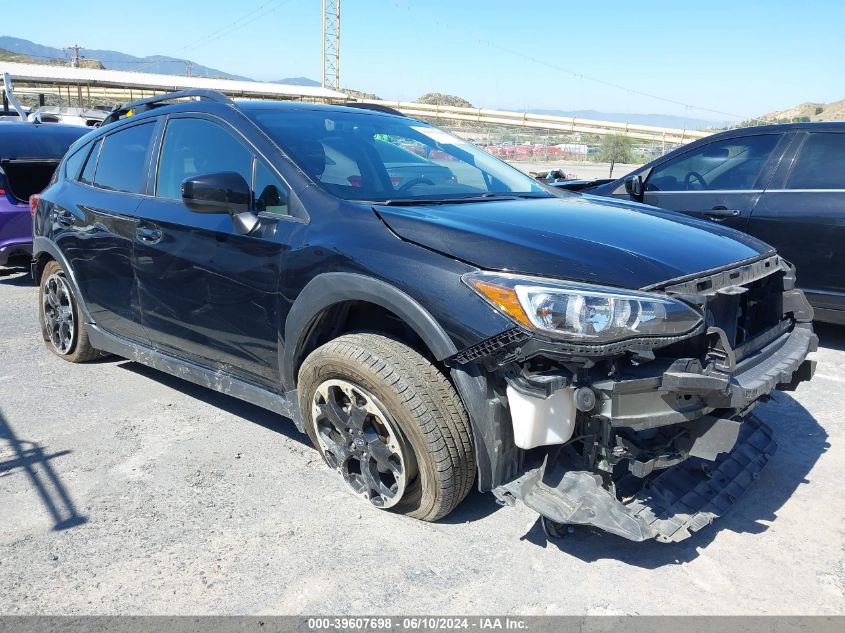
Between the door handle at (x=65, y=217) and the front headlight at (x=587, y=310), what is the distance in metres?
3.35

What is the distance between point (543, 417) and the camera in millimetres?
2498

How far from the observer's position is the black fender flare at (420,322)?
8.59 ft

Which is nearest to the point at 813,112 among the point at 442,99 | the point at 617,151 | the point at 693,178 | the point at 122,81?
the point at 442,99

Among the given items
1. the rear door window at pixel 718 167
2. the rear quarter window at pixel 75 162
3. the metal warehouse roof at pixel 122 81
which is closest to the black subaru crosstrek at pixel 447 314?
the rear quarter window at pixel 75 162

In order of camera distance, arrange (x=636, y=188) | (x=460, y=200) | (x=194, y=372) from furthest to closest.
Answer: (x=636, y=188), (x=194, y=372), (x=460, y=200)

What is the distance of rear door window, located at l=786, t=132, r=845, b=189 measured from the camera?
17.6ft

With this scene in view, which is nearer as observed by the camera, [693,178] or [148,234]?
[148,234]

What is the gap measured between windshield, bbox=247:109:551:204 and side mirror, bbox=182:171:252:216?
0.92ft

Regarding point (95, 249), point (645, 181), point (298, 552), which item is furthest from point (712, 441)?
point (645, 181)

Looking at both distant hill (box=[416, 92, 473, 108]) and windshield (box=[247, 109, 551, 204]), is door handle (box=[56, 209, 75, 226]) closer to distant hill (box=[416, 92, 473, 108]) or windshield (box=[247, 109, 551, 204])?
windshield (box=[247, 109, 551, 204])

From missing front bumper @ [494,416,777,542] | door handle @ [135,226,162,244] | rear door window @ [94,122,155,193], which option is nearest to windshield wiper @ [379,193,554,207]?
missing front bumper @ [494,416,777,542]

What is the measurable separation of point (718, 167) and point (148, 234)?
14.9 ft

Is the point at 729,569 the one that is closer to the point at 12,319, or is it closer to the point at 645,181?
the point at 645,181

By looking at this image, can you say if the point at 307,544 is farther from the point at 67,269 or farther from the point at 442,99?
the point at 442,99
